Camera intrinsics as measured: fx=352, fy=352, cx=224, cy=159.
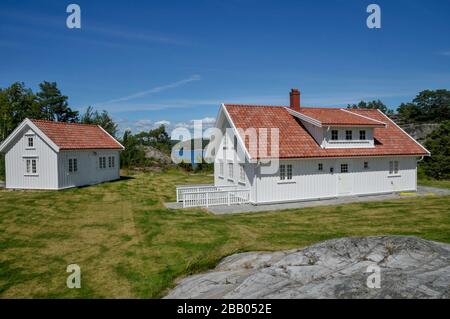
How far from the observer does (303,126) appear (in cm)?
2519

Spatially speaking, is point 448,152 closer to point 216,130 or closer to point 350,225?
point 216,130

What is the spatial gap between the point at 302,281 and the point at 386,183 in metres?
20.1

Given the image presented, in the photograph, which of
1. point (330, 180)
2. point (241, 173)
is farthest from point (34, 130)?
point (330, 180)

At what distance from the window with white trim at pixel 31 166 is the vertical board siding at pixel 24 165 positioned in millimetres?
229

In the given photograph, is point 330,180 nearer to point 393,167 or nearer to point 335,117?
point 335,117

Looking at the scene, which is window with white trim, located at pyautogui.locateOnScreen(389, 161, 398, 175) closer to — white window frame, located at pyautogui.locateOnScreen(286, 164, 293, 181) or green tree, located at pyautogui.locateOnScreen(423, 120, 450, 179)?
white window frame, located at pyautogui.locateOnScreen(286, 164, 293, 181)

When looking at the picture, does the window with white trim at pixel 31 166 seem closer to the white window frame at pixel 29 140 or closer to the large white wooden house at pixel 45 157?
the large white wooden house at pixel 45 157

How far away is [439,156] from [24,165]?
4513 cm

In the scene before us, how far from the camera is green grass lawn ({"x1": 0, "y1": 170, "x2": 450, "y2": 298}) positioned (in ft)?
34.1

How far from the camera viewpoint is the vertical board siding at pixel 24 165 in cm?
2712

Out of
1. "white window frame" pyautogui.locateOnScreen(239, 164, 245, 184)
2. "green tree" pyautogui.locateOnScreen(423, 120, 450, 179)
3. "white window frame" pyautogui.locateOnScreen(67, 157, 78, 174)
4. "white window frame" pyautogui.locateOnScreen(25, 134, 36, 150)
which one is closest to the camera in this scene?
"white window frame" pyautogui.locateOnScreen(239, 164, 245, 184)

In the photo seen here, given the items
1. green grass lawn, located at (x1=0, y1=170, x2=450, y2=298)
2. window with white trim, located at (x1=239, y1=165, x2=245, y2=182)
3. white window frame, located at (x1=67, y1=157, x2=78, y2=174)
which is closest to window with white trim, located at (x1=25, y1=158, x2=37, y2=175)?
white window frame, located at (x1=67, y1=157, x2=78, y2=174)

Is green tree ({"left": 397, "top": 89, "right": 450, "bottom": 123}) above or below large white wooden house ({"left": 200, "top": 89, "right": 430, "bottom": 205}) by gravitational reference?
above

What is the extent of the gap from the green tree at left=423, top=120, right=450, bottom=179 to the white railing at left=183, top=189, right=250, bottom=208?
32417 millimetres
